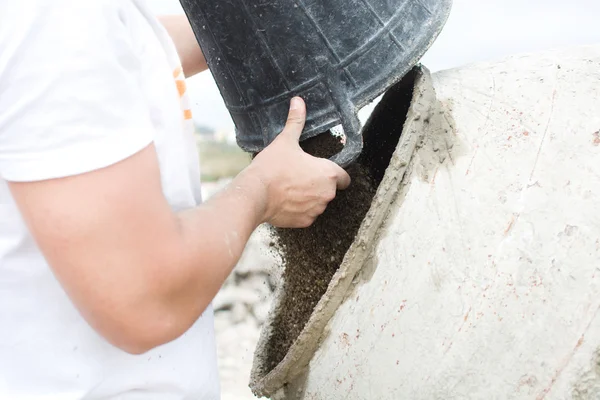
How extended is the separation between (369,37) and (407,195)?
0.33 m

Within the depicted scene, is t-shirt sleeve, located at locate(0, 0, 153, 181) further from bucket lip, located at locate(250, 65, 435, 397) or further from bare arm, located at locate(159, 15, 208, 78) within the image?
bare arm, located at locate(159, 15, 208, 78)

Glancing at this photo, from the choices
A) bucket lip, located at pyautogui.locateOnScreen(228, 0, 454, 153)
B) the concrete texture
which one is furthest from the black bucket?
the concrete texture

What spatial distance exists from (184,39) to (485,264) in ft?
3.20

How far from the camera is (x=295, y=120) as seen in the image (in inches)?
52.2

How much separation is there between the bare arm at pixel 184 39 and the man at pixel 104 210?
54 centimetres

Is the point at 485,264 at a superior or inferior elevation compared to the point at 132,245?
inferior

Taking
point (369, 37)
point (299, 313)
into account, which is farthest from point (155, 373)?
point (369, 37)

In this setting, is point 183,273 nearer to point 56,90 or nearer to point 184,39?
point 56,90

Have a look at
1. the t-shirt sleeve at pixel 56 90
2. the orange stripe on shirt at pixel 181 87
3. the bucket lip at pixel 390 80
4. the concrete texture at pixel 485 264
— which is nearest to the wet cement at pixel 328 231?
the bucket lip at pixel 390 80

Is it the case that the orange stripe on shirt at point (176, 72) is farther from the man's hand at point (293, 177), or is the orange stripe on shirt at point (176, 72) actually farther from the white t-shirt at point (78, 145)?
the man's hand at point (293, 177)

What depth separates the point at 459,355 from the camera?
1160mm

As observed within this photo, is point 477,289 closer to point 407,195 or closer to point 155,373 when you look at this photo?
point 407,195

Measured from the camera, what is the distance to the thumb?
4.31 feet

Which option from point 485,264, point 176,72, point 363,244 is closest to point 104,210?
point 176,72
